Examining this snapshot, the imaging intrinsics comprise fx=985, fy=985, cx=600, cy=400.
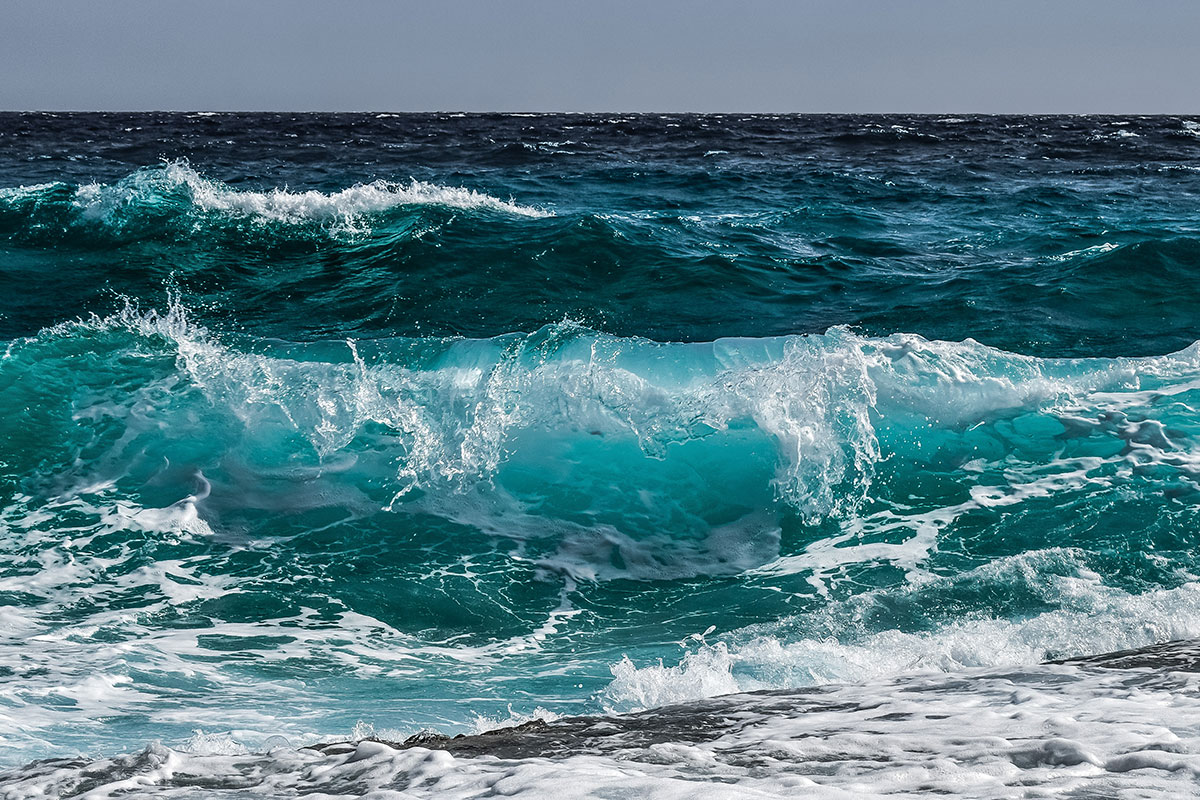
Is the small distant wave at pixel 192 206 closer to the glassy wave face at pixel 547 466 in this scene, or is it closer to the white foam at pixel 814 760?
the glassy wave face at pixel 547 466

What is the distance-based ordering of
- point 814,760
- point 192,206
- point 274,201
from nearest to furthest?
point 814,760, point 192,206, point 274,201

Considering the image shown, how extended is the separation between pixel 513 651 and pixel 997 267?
9096mm

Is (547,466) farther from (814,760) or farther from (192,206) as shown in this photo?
(192,206)

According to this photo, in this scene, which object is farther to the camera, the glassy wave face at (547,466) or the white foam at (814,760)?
the glassy wave face at (547,466)

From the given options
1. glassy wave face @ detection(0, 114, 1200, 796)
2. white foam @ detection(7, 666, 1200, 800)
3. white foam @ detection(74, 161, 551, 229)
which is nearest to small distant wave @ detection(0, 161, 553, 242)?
white foam @ detection(74, 161, 551, 229)

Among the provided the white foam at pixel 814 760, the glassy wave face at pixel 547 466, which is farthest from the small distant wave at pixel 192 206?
the white foam at pixel 814 760

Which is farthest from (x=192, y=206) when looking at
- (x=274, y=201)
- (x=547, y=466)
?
(x=547, y=466)

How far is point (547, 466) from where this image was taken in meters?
6.99

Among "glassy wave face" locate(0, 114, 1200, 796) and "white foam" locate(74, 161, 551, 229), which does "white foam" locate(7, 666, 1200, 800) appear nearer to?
"glassy wave face" locate(0, 114, 1200, 796)

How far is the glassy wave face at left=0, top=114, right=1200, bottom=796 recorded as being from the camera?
172 inches

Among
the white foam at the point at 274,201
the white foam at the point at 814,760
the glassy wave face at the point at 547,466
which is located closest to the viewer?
the white foam at the point at 814,760

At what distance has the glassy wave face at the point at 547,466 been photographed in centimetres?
438

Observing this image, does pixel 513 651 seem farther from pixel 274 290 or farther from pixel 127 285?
pixel 127 285

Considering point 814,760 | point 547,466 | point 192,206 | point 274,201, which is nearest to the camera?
point 814,760
